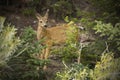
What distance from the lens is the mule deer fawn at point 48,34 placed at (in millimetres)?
7475

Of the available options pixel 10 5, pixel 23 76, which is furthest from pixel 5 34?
pixel 10 5

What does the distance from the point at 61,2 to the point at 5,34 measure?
570 cm

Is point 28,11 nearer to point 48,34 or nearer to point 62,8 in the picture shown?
point 62,8

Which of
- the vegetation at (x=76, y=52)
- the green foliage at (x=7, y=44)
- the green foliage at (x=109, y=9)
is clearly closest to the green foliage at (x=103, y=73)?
the vegetation at (x=76, y=52)

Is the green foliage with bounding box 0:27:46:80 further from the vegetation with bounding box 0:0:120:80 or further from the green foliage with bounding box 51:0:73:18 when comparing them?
the green foliage with bounding box 51:0:73:18

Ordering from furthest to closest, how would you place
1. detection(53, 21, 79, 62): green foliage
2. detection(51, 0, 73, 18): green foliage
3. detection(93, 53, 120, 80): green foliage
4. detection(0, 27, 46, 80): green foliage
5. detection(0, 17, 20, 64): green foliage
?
detection(51, 0, 73, 18): green foliage < detection(53, 21, 79, 62): green foliage < detection(0, 27, 46, 80): green foliage < detection(0, 17, 20, 64): green foliage < detection(93, 53, 120, 80): green foliage

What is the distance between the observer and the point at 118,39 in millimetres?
5516

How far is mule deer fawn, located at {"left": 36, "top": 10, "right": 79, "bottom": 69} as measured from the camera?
7475mm

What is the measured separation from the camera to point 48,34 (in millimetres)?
7828

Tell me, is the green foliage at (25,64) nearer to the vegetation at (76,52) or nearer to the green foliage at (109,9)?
the vegetation at (76,52)

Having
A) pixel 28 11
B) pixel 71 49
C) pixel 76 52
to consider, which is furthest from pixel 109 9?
pixel 28 11

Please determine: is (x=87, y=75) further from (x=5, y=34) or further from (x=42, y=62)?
(x=5, y=34)

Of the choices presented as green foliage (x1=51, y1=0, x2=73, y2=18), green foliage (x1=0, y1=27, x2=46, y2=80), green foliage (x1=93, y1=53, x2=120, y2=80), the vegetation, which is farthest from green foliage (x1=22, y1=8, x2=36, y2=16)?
green foliage (x1=93, y1=53, x2=120, y2=80)

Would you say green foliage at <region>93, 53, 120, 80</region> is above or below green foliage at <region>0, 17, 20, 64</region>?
below
